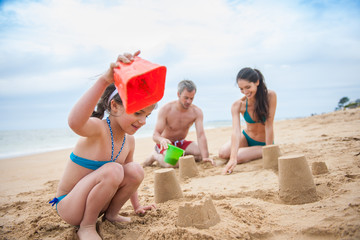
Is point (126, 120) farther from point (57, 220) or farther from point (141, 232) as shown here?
point (57, 220)

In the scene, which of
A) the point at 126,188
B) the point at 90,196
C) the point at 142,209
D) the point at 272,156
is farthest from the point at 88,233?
the point at 272,156

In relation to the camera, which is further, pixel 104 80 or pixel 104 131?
pixel 104 131

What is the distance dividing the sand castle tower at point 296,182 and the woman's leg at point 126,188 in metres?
1.13

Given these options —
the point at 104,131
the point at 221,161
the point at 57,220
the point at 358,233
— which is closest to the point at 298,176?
the point at 358,233

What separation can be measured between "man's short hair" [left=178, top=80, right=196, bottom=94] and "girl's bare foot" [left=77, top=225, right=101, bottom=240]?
9.33 ft

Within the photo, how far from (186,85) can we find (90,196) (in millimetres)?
2853

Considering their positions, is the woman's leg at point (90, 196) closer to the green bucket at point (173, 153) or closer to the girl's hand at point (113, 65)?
the girl's hand at point (113, 65)

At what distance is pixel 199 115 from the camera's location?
188 inches

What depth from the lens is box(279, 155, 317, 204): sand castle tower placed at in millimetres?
2066

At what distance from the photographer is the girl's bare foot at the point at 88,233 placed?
170 cm

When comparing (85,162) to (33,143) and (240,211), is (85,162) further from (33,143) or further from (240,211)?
(33,143)

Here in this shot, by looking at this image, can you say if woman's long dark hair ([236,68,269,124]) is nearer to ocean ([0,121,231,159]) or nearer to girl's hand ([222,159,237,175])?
girl's hand ([222,159,237,175])

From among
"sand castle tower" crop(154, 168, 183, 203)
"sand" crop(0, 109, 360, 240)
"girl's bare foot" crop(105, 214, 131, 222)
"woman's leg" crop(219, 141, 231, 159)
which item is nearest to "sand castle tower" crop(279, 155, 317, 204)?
"sand" crop(0, 109, 360, 240)

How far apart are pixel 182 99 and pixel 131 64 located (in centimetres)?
300
